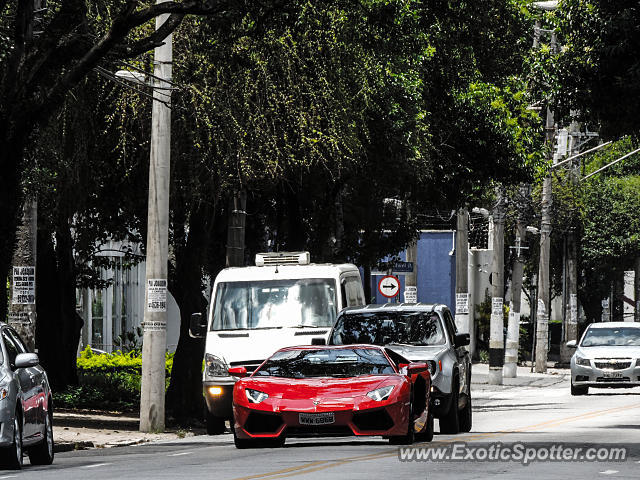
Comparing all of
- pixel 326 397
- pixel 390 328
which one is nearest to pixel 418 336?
pixel 390 328

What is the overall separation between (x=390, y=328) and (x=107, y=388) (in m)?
12.3

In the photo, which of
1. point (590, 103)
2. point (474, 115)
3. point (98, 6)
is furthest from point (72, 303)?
point (590, 103)

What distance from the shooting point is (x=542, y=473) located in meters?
13.7

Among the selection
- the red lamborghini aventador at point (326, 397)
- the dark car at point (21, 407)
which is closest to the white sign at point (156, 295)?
the red lamborghini aventador at point (326, 397)

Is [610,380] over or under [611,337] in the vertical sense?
under

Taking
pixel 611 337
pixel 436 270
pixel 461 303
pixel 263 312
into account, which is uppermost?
pixel 436 270

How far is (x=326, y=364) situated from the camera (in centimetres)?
1728

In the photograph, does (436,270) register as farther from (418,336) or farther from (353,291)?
(418,336)

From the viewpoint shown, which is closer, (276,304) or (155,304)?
(276,304)

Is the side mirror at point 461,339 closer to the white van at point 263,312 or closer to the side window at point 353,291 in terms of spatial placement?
the white van at point 263,312

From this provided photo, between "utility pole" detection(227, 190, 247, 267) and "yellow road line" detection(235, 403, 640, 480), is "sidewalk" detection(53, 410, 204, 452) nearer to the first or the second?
"utility pole" detection(227, 190, 247, 267)

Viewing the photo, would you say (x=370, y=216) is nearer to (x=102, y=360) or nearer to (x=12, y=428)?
(x=102, y=360)

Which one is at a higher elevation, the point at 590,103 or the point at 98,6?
the point at 98,6

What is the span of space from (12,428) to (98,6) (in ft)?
28.0
